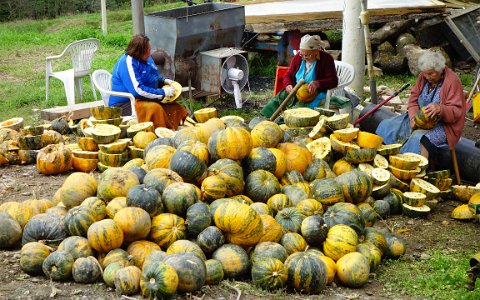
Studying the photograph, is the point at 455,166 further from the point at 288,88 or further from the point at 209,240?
the point at 209,240

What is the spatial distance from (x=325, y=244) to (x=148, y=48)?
450 centimetres

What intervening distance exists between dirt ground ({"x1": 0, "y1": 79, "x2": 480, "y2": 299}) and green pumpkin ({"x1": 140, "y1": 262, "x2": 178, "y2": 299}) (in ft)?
0.56

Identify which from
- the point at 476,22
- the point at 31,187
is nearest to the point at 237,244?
the point at 31,187

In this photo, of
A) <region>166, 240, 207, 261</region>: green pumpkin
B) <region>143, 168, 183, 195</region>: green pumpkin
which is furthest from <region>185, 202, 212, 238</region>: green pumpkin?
<region>143, 168, 183, 195</region>: green pumpkin

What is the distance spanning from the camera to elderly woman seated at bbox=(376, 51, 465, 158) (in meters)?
7.78

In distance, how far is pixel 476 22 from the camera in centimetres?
1305

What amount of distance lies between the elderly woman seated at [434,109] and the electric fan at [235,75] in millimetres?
3833

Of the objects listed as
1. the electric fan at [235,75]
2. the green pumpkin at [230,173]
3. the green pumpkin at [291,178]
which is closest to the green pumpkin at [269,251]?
the green pumpkin at [230,173]

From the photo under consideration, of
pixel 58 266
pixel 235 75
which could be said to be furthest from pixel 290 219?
pixel 235 75

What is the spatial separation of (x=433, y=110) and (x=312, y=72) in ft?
6.62

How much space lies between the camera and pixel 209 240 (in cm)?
538

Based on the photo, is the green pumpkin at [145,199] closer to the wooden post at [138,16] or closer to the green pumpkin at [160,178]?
the green pumpkin at [160,178]

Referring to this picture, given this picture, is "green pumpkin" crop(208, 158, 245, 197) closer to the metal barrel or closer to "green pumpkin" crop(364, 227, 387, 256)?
"green pumpkin" crop(364, 227, 387, 256)

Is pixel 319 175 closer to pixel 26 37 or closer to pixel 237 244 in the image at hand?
pixel 237 244
